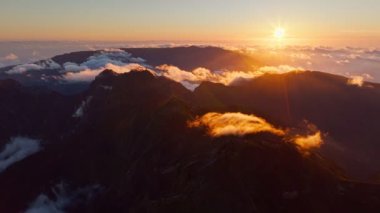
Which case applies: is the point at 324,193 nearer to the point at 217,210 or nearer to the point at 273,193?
the point at 273,193

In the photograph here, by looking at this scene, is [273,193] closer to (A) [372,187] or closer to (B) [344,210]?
(B) [344,210]

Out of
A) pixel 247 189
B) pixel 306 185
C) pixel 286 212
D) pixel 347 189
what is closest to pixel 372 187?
pixel 347 189

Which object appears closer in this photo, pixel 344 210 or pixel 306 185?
pixel 344 210

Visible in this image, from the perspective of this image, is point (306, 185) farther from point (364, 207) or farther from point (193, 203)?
point (193, 203)

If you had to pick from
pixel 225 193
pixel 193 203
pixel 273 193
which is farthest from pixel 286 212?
pixel 193 203

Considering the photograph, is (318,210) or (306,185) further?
(306,185)

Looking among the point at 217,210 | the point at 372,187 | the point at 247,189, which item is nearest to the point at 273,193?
the point at 247,189

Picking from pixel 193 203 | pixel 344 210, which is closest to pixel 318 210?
pixel 344 210
